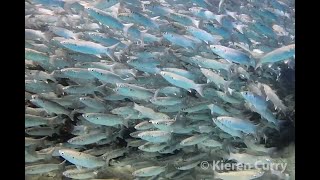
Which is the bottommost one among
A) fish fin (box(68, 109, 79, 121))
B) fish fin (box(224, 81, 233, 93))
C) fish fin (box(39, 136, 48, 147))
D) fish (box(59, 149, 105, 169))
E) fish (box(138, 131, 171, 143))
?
fish (box(59, 149, 105, 169))

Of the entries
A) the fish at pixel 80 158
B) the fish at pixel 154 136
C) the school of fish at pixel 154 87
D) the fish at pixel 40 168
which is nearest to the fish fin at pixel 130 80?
the school of fish at pixel 154 87

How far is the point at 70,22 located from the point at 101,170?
4.08ft

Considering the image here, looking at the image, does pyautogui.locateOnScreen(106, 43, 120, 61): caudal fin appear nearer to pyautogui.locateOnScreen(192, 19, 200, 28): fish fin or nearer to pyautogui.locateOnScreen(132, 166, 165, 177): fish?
pyautogui.locateOnScreen(192, 19, 200, 28): fish fin

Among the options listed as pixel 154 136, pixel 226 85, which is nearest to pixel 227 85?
pixel 226 85

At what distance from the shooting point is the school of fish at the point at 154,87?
11.4 ft

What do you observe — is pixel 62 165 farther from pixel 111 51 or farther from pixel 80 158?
pixel 111 51

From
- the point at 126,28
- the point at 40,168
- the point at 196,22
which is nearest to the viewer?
the point at 40,168

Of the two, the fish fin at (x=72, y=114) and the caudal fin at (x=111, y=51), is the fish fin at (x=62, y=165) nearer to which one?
the fish fin at (x=72, y=114)

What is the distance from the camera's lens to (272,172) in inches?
149

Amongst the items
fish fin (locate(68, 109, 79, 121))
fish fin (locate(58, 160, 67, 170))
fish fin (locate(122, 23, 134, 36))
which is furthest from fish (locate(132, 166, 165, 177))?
fish fin (locate(122, 23, 134, 36))

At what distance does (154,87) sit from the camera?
360 cm

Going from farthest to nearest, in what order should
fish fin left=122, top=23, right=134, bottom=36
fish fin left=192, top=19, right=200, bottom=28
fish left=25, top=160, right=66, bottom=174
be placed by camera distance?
fish fin left=192, top=19, right=200, bottom=28 → fish fin left=122, top=23, right=134, bottom=36 → fish left=25, top=160, right=66, bottom=174

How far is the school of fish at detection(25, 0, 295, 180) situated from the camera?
11.4 feet
